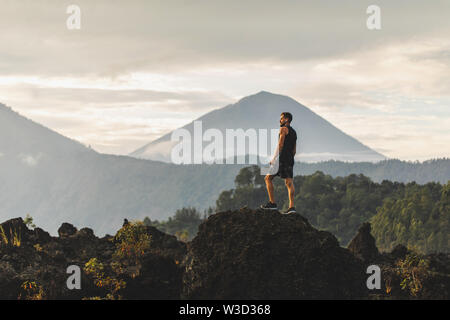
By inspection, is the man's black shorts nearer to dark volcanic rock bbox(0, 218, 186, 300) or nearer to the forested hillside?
dark volcanic rock bbox(0, 218, 186, 300)

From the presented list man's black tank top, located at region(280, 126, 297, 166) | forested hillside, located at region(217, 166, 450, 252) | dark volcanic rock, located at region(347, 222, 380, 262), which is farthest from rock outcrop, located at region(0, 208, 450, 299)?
forested hillside, located at region(217, 166, 450, 252)

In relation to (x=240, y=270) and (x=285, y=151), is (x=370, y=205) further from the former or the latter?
(x=240, y=270)

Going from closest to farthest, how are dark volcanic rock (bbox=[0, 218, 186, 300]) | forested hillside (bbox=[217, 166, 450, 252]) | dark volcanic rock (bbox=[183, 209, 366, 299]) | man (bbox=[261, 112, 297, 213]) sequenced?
dark volcanic rock (bbox=[183, 209, 366, 299]) → dark volcanic rock (bbox=[0, 218, 186, 300]) → man (bbox=[261, 112, 297, 213]) → forested hillside (bbox=[217, 166, 450, 252])

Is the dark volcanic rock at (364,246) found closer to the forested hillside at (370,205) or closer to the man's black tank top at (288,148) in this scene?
the man's black tank top at (288,148)

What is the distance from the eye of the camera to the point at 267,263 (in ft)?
44.3

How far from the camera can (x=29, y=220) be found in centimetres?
1809

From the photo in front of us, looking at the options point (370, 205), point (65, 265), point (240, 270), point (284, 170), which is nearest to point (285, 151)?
point (284, 170)

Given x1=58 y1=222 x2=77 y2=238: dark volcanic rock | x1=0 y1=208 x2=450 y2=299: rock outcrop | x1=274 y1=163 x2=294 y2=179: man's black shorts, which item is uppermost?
x1=274 y1=163 x2=294 y2=179: man's black shorts

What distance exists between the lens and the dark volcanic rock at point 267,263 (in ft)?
43.6

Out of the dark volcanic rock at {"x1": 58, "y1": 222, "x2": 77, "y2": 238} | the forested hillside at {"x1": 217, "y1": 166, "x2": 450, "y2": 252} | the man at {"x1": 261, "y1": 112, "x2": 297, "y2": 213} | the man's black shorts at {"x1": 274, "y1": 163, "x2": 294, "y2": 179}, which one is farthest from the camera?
the forested hillside at {"x1": 217, "y1": 166, "x2": 450, "y2": 252}

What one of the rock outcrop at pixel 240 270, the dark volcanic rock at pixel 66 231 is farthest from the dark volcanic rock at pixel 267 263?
the dark volcanic rock at pixel 66 231

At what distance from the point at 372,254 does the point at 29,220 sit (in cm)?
1046

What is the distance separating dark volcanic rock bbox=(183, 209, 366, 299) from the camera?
1330cm
